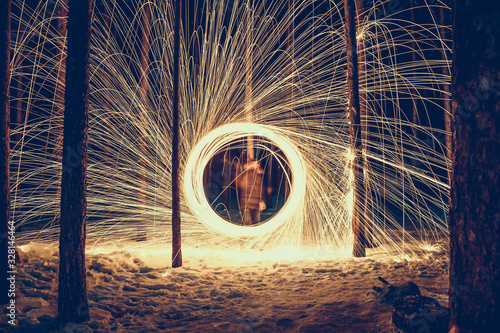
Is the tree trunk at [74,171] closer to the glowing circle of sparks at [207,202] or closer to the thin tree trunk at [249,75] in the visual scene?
the glowing circle of sparks at [207,202]

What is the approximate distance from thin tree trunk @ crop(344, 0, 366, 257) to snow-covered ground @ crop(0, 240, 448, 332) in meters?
0.56

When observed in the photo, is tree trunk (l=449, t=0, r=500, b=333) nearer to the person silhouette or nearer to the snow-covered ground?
the snow-covered ground

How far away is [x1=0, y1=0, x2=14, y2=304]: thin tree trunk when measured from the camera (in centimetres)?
453

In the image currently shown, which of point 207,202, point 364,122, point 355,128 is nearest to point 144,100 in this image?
point 207,202

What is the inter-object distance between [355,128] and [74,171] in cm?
586

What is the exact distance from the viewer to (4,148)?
15.3ft

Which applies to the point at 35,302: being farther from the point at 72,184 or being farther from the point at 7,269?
the point at 72,184

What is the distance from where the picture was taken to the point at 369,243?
28.2 ft

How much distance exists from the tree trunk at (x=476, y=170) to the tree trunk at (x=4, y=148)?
210 inches

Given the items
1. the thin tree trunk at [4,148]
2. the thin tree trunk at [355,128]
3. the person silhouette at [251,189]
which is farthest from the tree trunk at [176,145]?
the thin tree trunk at [355,128]

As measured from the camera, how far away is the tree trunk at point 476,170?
2.65 m
